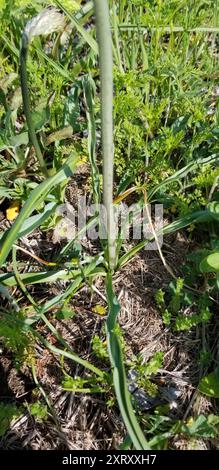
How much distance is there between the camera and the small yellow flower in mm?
1455

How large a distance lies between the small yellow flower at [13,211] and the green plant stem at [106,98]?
0.37 meters

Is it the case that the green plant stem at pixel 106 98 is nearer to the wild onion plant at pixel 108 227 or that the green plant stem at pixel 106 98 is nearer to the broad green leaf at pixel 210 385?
the wild onion plant at pixel 108 227

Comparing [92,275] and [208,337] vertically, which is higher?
[92,275]

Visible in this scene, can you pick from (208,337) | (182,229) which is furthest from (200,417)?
(182,229)

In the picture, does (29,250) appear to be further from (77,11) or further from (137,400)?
(77,11)

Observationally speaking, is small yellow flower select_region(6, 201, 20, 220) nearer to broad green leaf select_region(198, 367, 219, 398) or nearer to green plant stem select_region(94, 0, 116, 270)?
green plant stem select_region(94, 0, 116, 270)

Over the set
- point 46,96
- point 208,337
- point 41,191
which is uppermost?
point 46,96

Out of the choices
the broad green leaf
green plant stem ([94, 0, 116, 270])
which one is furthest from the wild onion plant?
the broad green leaf

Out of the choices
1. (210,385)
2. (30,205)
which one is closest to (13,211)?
(30,205)

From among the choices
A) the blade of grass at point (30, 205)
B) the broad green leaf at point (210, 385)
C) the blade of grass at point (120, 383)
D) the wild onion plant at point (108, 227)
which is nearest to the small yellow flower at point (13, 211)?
the wild onion plant at point (108, 227)
